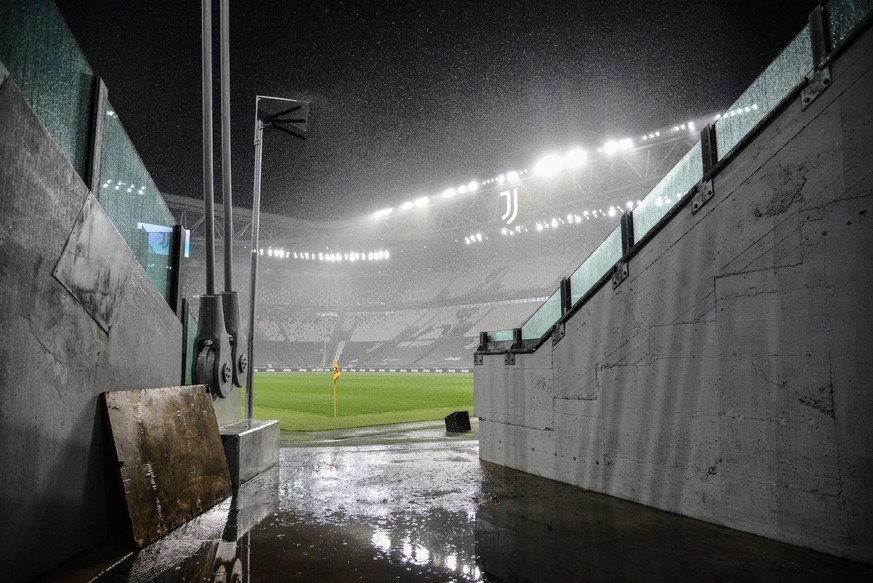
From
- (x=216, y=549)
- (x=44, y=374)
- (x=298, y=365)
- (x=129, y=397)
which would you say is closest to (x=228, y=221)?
(x=129, y=397)

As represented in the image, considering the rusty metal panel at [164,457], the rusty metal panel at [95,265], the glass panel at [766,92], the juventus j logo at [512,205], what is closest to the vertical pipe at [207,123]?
the rusty metal panel at [95,265]

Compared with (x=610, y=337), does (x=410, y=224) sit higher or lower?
higher

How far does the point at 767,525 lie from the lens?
14.6ft

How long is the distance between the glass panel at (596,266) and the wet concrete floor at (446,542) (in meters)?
2.60

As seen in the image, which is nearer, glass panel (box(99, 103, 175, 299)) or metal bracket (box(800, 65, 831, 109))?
metal bracket (box(800, 65, 831, 109))

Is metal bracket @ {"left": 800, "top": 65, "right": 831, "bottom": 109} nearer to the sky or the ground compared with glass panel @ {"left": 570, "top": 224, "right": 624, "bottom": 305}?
nearer to the sky

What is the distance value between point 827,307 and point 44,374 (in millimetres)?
6260

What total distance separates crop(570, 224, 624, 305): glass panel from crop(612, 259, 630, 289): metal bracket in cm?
15

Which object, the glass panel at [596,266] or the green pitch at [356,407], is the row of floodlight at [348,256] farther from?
the glass panel at [596,266]

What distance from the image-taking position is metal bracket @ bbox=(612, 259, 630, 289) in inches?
245

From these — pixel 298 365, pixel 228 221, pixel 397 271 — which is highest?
pixel 397 271

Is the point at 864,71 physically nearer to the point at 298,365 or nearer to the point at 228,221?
the point at 228,221

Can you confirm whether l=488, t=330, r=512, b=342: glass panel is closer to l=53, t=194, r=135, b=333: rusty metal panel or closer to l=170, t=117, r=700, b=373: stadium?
l=53, t=194, r=135, b=333: rusty metal panel

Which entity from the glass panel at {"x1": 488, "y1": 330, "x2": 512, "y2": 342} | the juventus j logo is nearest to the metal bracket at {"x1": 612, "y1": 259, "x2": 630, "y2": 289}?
the glass panel at {"x1": 488, "y1": 330, "x2": 512, "y2": 342}
